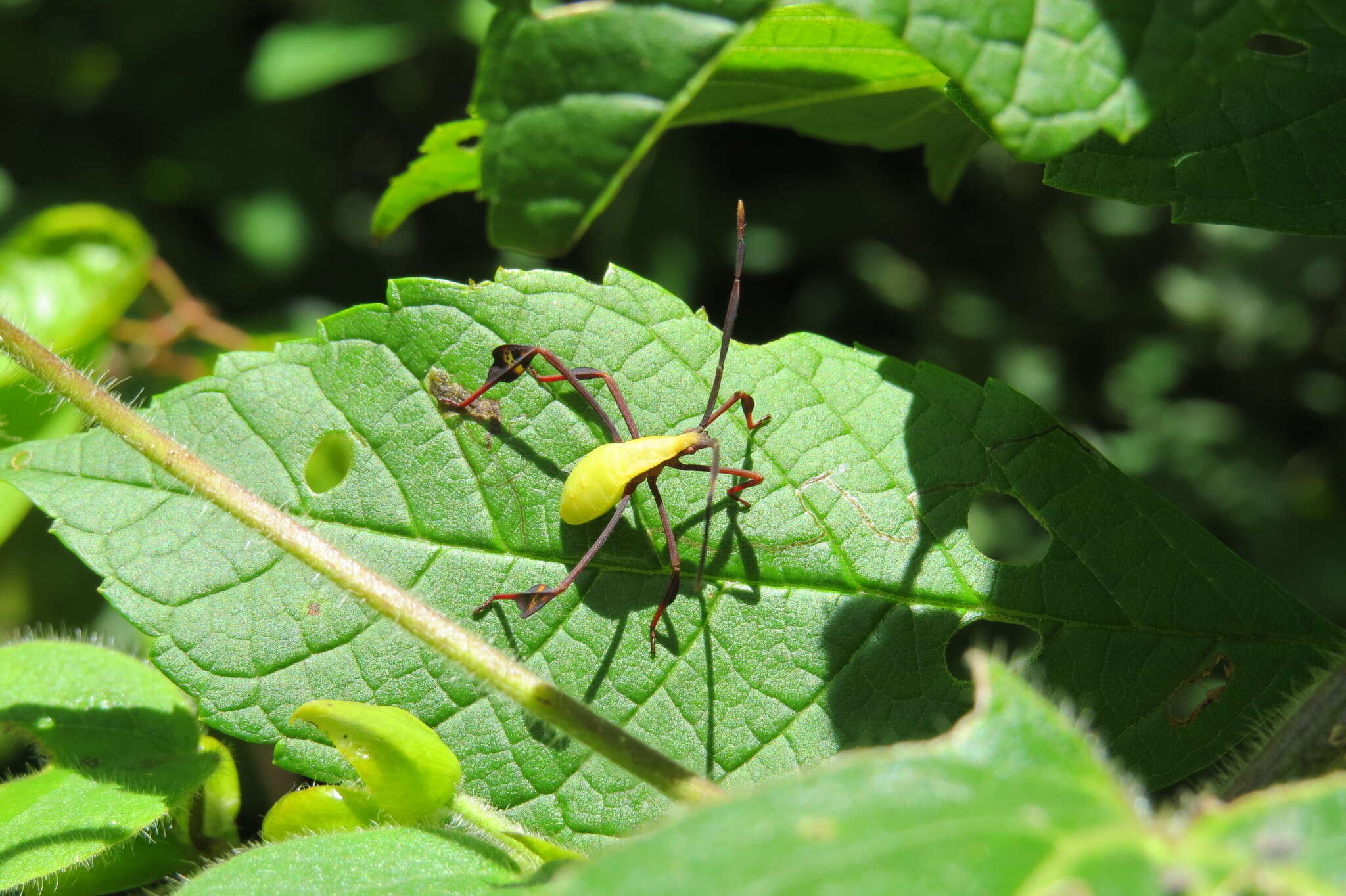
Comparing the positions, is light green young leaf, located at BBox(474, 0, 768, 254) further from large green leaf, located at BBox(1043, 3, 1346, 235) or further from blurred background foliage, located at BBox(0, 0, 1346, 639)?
blurred background foliage, located at BBox(0, 0, 1346, 639)

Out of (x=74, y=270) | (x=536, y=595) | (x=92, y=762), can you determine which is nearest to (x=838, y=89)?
(x=536, y=595)

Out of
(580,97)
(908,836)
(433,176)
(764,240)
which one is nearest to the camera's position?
(908,836)

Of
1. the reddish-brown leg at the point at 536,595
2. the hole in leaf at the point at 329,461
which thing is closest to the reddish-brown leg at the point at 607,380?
the reddish-brown leg at the point at 536,595

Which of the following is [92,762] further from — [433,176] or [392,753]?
[433,176]

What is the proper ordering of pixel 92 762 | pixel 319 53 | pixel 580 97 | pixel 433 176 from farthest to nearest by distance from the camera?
pixel 319 53 → pixel 433 176 → pixel 92 762 → pixel 580 97

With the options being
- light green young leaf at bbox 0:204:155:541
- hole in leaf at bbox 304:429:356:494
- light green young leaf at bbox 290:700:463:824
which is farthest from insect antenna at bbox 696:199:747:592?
light green young leaf at bbox 0:204:155:541

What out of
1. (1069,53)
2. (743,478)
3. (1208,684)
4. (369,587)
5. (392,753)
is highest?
(1069,53)

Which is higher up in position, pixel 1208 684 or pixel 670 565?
pixel 670 565
